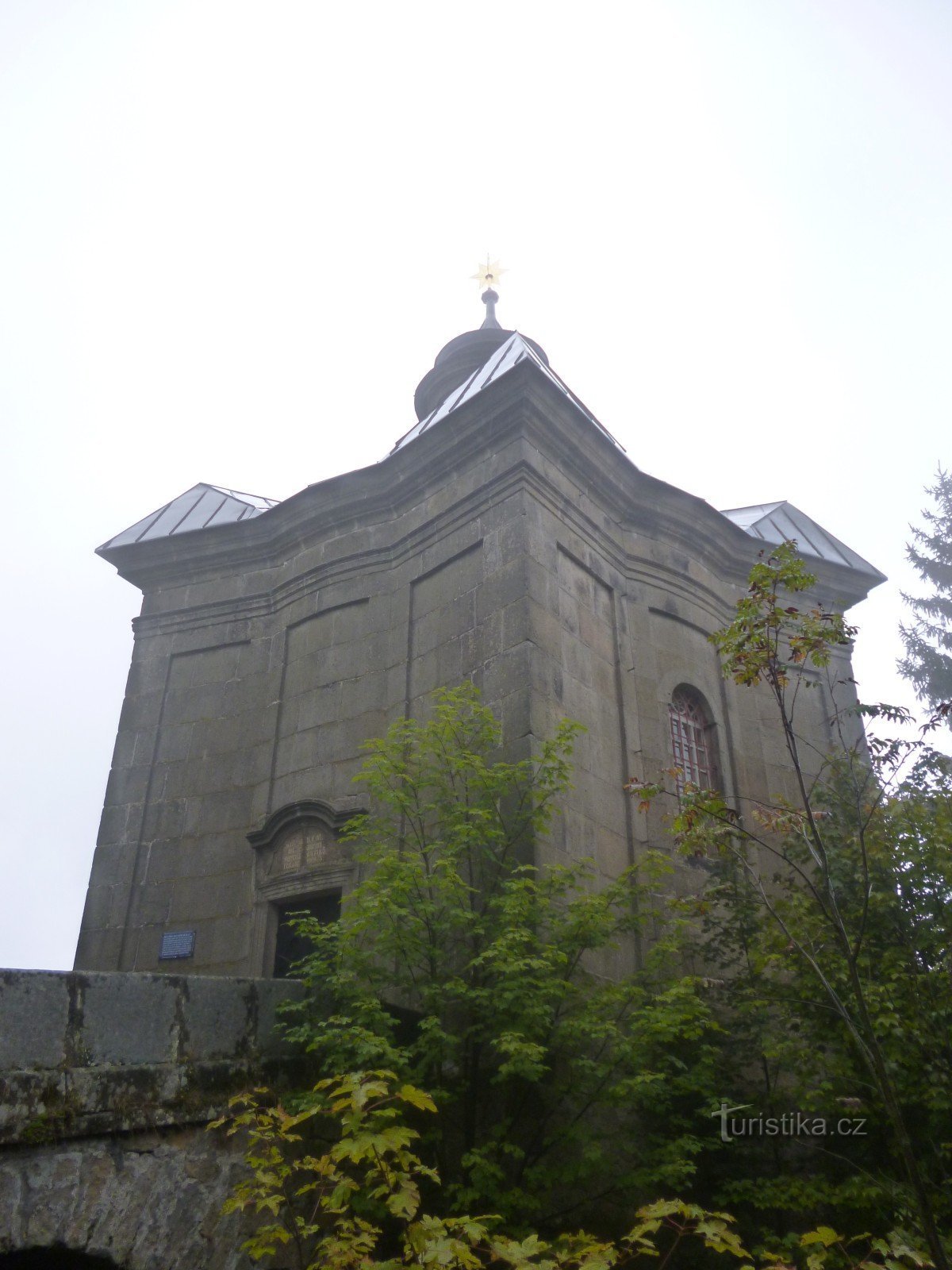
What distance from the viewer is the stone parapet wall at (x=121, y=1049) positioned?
5.51m

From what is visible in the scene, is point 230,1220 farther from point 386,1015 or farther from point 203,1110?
point 386,1015

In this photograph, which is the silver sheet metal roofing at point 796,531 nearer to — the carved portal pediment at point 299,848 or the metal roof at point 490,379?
the metal roof at point 490,379

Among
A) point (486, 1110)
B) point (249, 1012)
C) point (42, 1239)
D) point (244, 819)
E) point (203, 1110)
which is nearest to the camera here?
point (42, 1239)

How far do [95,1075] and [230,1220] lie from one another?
1.17 m

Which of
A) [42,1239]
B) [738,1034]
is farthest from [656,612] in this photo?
[42,1239]

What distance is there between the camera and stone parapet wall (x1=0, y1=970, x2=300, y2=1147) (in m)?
5.51

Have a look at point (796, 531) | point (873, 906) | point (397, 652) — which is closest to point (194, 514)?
point (397, 652)

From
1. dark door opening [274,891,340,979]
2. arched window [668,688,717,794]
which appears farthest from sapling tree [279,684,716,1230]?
arched window [668,688,717,794]

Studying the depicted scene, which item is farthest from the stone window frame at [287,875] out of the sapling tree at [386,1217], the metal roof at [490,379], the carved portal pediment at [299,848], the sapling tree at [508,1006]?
the metal roof at [490,379]

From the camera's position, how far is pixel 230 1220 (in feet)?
19.9

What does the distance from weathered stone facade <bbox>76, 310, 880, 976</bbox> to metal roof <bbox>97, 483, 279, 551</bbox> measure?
0.30 meters

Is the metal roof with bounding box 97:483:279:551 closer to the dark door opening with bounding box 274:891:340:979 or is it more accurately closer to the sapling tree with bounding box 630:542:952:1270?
the dark door opening with bounding box 274:891:340:979

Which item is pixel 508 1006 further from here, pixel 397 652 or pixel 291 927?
pixel 397 652

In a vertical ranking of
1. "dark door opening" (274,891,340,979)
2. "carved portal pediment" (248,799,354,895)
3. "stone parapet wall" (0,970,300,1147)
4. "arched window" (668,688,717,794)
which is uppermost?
"arched window" (668,688,717,794)
